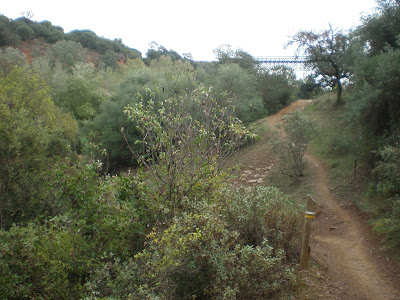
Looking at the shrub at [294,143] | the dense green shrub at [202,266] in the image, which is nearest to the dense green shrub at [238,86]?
the shrub at [294,143]

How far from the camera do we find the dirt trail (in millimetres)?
5938

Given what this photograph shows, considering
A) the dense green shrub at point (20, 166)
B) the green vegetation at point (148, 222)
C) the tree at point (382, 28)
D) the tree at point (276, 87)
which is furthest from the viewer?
the tree at point (276, 87)

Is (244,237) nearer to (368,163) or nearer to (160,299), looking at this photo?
(160,299)

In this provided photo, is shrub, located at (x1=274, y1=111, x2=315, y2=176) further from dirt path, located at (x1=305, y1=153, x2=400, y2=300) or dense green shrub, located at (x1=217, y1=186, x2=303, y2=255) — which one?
dense green shrub, located at (x1=217, y1=186, x2=303, y2=255)

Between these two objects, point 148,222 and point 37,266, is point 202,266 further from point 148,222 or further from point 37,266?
point 37,266

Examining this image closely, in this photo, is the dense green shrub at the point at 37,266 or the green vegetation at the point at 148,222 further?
the green vegetation at the point at 148,222

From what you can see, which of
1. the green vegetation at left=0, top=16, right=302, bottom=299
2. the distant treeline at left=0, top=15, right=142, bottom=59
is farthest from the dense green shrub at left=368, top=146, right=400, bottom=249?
the distant treeline at left=0, top=15, right=142, bottom=59

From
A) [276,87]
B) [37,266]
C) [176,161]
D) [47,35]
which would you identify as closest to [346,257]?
[176,161]

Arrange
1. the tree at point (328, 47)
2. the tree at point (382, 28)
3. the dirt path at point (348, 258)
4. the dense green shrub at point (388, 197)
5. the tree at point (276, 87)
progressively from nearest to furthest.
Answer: the dirt path at point (348, 258), the dense green shrub at point (388, 197), the tree at point (382, 28), the tree at point (328, 47), the tree at point (276, 87)

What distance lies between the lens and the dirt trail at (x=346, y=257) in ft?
19.5

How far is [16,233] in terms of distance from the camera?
493 centimetres

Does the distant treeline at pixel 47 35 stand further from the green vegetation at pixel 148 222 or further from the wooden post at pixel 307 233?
the wooden post at pixel 307 233

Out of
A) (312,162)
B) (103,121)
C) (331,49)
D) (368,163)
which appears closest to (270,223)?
(368,163)

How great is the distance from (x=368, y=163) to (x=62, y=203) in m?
10.3
